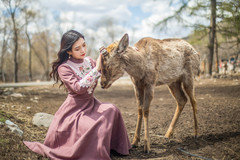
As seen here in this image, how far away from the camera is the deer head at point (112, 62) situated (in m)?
3.23

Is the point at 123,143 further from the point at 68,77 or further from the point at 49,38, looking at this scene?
the point at 49,38

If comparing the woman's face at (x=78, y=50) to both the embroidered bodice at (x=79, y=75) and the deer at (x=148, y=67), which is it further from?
the deer at (x=148, y=67)

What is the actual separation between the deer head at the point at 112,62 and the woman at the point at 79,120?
0.14m

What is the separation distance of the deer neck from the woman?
1.66 ft

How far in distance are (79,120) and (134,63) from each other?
4.22ft

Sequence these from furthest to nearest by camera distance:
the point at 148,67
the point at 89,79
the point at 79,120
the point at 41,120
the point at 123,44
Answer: the point at 41,120 → the point at 148,67 → the point at 123,44 → the point at 79,120 → the point at 89,79

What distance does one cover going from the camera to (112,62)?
3279 mm

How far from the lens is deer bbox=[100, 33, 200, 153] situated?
3299 millimetres

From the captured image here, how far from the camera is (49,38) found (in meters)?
37.0

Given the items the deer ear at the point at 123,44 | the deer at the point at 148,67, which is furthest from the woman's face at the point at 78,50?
the deer ear at the point at 123,44

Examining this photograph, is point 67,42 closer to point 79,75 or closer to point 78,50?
point 78,50

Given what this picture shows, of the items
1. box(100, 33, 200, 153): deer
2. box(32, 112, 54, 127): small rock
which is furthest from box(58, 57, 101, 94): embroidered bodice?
box(32, 112, 54, 127): small rock

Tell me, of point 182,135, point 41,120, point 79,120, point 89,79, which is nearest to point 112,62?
point 89,79

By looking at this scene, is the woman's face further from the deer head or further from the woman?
the deer head
